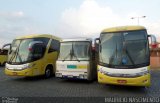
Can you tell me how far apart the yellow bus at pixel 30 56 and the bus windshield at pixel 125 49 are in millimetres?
4837

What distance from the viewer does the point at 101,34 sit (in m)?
10.8

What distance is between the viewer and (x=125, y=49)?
988 cm

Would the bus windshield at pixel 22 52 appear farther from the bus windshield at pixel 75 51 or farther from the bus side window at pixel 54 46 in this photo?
the bus windshield at pixel 75 51

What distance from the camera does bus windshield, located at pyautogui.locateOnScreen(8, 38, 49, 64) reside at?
1302cm

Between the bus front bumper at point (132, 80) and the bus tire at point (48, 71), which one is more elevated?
the bus front bumper at point (132, 80)

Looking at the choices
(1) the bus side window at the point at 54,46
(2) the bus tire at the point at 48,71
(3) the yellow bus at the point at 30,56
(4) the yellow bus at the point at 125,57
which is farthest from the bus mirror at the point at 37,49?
(4) the yellow bus at the point at 125,57

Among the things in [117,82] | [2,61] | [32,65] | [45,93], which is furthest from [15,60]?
[2,61]

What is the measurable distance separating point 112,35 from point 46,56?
18.8 ft

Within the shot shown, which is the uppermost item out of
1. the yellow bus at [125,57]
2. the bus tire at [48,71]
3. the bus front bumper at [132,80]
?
the yellow bus at [125,57]

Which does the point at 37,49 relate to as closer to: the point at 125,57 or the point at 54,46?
the point at 54,46

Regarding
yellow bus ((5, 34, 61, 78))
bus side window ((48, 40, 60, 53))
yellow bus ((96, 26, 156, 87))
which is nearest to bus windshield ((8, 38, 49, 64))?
yellow bus ((5, 34, 61, 78))

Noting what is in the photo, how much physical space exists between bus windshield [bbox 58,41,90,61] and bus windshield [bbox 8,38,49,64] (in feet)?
5.95

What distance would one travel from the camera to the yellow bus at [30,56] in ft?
42.3

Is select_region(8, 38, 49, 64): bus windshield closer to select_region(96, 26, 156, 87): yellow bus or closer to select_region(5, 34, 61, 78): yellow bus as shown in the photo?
select_region(5, 34, 61, 78): yellow bus
